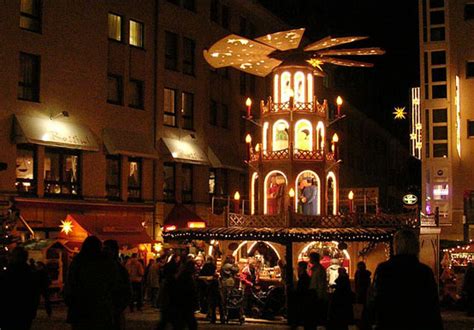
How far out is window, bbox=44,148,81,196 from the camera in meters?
33.6

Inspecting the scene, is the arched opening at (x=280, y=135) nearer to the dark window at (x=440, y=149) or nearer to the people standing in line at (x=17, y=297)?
the dark window at (x=440, y=149)

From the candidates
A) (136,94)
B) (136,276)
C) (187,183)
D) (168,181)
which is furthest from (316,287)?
(187,183)

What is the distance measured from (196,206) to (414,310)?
36214mm

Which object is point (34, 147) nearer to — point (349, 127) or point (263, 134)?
point (263, 134)

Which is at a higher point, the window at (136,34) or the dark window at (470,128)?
the window at (136,34)

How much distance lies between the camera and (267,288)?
91.4 feet

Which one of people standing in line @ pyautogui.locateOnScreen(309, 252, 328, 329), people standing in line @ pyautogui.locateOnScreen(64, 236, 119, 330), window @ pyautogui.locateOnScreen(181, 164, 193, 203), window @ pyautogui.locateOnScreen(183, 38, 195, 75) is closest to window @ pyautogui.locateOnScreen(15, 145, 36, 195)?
window @ pyautogui.locateOnScreen(181, 164, 193, 203)

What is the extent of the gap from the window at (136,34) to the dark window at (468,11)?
16075mm

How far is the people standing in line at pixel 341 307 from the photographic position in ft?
58.1

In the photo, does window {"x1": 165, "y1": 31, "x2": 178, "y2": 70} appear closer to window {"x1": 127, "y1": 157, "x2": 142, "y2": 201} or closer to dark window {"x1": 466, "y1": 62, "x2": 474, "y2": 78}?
window {"x1": 127, "y1": 157, "x2": 142, "y2": 201}

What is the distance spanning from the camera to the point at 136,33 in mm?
39375

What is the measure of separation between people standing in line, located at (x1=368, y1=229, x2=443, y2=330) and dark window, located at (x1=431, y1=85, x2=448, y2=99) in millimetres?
36211

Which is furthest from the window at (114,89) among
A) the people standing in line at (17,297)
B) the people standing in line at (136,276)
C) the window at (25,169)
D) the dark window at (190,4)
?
the people standing in line at (17,297)

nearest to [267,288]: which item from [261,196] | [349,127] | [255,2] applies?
[261,196]
